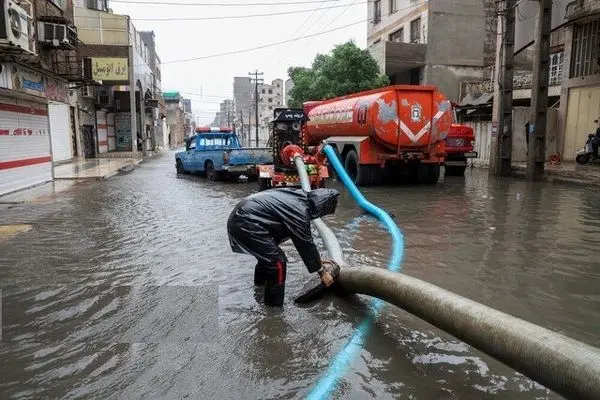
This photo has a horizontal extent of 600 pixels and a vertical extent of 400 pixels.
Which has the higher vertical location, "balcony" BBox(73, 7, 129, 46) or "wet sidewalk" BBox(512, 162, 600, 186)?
"balcony" BBox(73, 7, 129, 46)

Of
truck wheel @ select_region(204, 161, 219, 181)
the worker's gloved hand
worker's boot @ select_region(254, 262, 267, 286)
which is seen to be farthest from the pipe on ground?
truck wheel @ select_region(204, 161, 219, 181)

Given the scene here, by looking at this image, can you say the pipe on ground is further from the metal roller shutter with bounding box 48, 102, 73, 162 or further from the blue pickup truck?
the metal roller shutter with bounding box 48, 102, 73, 162

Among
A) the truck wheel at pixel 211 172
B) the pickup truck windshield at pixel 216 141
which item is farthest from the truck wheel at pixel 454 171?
the truck wheel at pixel 211 172

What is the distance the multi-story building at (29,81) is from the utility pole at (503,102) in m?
14.4

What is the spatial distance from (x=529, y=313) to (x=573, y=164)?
1725 cm

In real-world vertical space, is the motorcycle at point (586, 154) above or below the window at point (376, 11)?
below

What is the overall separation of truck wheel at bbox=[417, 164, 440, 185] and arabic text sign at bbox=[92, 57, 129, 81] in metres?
23.0

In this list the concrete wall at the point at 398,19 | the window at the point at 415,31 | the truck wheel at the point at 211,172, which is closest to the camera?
the truck wheel at the point at 211,172

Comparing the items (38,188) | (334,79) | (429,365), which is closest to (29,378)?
(429,365)

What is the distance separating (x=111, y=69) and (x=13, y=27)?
2181 cm

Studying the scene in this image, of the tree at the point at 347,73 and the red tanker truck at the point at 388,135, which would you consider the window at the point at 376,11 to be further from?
the red tanker truck at the point at 388,135

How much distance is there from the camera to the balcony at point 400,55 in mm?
30031

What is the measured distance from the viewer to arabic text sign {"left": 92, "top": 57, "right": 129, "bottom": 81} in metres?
31.1

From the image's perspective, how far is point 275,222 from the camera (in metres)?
4.32
